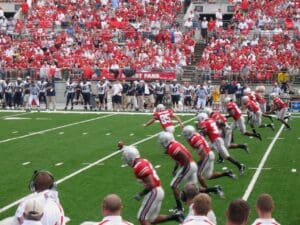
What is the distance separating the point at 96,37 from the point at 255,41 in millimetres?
8227

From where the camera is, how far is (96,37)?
39.0 m

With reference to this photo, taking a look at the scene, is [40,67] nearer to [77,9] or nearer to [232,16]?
[77,9]

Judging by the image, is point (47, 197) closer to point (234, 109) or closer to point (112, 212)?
point (112, 212)

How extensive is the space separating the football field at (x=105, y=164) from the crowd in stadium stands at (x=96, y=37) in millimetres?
9552

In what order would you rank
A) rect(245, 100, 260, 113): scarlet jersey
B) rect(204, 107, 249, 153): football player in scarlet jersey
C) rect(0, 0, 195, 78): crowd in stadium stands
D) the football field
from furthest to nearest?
rect(0, 0, 195, 78): crowd in stadium stands → rect(245, 100, 260, 113): scarlet jersey → rect(204, 107, 249, 153): football player in scarlet jersey → the football field

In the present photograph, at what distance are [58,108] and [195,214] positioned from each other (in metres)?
27.9

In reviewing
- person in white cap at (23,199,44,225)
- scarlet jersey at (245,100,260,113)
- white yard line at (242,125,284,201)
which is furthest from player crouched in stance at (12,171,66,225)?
scarlet jersey at (245,100,260,113)

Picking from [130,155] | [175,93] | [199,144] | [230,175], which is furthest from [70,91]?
[130,155]

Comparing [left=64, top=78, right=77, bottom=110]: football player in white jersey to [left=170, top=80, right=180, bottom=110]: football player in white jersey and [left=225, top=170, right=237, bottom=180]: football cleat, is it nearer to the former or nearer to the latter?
[left=170, top=80, right=180, bottom=110]: football player in white jersey

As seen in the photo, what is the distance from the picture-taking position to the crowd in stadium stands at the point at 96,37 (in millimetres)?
36500

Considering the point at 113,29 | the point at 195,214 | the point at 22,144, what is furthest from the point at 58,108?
the point at 195,214

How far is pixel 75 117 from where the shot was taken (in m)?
28.9

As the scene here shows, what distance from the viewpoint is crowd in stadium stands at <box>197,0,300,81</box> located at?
3450cm

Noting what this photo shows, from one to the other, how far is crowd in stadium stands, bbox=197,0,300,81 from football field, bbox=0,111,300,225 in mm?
7439
